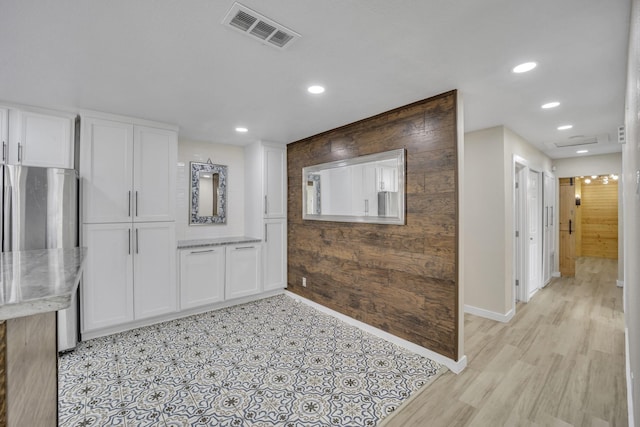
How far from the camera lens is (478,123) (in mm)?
3404

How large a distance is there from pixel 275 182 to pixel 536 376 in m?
3.68

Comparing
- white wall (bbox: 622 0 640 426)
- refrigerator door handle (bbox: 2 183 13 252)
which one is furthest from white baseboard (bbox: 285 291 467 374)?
refrigerator door handle (bbox: 2 183 13 252)

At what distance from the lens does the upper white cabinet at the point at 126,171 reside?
3.02m

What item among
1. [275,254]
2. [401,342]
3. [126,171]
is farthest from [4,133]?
[401,342]

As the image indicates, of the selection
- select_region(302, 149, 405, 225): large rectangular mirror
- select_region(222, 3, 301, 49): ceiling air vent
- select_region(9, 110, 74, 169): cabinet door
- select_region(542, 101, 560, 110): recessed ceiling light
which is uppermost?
select_region(222, 3, 301, 49): ceiling air vent

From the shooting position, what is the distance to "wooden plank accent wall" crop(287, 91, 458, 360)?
100 inches

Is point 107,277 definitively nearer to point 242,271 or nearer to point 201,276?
point 201,276

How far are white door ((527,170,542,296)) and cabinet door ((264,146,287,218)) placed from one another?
3.80 m

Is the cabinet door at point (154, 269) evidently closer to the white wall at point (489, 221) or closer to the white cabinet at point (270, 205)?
the white cabinet at point (270, 205)

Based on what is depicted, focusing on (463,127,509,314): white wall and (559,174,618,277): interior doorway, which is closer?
(463,127,509,314): white wall

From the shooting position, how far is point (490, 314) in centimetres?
359

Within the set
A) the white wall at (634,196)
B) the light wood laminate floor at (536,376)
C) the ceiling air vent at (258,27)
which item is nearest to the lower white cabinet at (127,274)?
the ceiling air vent at (258,27)

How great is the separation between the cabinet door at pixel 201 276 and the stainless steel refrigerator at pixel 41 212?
1077 millimetres

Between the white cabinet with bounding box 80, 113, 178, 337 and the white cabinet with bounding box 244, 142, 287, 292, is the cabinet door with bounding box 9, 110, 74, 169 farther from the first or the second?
the white cabinet with bounding box 244, 142, 287, 292
